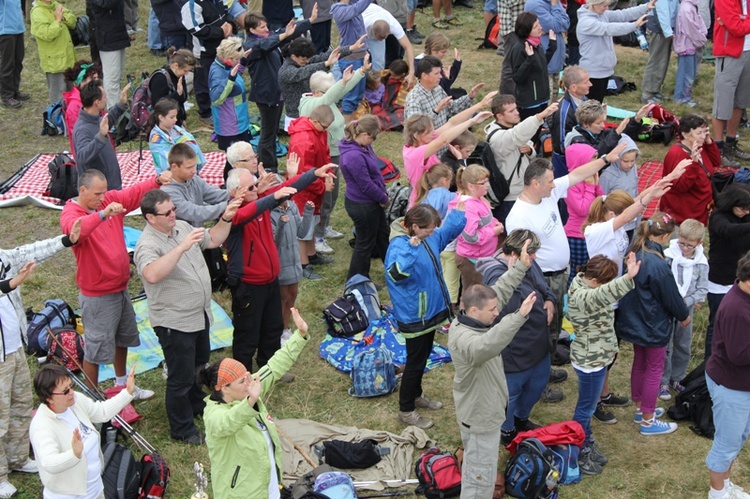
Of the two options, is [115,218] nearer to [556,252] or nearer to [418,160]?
[418,160]

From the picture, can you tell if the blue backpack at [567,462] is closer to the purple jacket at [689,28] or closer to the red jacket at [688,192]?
the red jacket at [688,192]

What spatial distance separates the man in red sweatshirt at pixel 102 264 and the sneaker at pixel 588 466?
3561 mm

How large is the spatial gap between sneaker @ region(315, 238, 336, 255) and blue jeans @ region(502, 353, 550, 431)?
3.53 m

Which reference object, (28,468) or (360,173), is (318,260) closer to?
(360,173)

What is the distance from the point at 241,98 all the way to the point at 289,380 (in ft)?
13.8

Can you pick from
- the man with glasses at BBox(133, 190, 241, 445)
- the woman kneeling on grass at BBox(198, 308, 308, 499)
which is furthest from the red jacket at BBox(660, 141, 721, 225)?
the woman kneeling on grass at BBox(198, 308, 308, 499)

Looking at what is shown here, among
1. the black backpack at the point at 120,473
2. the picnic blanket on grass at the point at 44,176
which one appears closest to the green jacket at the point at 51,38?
→ the picnic blanket on grass at the point at 44,176

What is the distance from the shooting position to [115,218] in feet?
22.1

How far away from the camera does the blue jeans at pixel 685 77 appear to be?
41.5 ft

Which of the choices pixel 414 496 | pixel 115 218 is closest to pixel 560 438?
pixel 414 496

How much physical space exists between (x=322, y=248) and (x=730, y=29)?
227 inches

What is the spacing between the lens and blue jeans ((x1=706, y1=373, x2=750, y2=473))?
5.71 metres

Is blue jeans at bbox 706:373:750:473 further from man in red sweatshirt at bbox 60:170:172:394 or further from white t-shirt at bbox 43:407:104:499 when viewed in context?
man in red sweatshirt at bbox 60:170:172:394

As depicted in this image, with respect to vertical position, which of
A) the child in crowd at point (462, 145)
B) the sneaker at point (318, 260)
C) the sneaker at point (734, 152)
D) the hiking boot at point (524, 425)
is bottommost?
the sneaker at point (318, 260)
